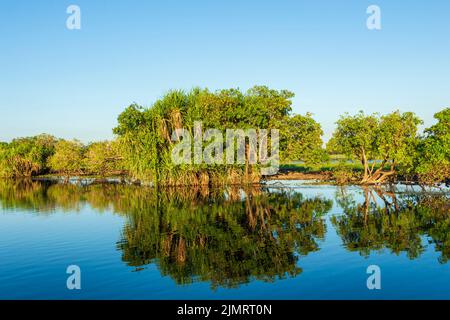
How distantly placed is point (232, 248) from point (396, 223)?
1325 centimetres

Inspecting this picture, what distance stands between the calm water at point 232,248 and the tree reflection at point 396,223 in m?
0.08

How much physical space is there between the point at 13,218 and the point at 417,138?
157 ft

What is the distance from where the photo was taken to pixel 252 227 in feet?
96.2

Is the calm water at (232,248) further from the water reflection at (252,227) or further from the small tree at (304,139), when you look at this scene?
the small tree at (304,139)

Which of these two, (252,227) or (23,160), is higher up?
(23,160)

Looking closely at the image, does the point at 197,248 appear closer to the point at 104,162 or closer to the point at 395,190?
the point at 395,190

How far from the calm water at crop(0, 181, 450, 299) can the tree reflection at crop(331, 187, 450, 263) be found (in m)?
0.08

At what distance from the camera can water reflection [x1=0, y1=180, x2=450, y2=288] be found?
A: 2042 centimetres

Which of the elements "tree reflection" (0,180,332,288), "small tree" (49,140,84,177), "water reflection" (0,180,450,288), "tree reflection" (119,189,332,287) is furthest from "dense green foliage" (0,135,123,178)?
"tree reflection" (119,189,332,287)

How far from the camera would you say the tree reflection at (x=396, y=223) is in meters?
23.2

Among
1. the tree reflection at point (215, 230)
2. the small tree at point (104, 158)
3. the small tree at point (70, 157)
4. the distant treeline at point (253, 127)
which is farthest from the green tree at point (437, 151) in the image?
the small tree at point (70, 157)

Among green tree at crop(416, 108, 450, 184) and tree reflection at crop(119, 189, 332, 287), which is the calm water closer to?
tree reflection at crop(119, 189, 332, 287)

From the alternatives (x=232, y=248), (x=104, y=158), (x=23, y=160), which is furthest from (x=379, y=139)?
(x=23, y=160)

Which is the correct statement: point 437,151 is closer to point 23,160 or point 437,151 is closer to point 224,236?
point 224,236
